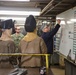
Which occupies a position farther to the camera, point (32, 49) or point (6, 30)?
point (6, 30)

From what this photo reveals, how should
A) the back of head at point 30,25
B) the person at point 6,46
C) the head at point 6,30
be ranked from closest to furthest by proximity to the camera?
the person at point 6,46 < the back of head at point 30,25 < the head at point 6,30

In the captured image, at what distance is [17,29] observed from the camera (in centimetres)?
664

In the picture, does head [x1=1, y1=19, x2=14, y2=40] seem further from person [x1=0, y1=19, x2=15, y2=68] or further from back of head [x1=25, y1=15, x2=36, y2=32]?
back of head [x1=25, y1=15, x2=36, y2=32]

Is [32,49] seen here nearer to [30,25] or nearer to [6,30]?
[30,25]

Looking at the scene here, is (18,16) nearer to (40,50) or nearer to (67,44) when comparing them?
(67,44)

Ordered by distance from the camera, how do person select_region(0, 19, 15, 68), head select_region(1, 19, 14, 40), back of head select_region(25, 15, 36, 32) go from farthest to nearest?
head select_region(1, 19, 14, 40), back of head select_region(25, 15, 36, 32), person select_region(0, 19, 15, 68)

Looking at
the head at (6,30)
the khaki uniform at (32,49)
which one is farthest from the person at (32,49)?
the head at (6,30)

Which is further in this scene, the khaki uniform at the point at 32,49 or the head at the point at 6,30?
the head at the point at 6,30

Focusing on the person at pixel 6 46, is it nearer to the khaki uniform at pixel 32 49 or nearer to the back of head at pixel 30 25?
the khaki uniform at pixel 32 49

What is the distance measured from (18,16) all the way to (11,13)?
597 millimetres

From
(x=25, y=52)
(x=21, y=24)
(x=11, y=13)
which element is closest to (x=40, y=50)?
(x=25, y=52)

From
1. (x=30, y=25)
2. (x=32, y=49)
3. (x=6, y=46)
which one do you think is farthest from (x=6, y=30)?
(x=32, y=49)

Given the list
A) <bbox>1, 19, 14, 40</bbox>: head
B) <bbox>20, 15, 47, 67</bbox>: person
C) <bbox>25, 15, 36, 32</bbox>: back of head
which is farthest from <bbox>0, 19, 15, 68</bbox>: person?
<bbox>25, 15, 36, 32</bbox>: back of head

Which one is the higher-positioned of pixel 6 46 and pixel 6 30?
pixel 6 30
